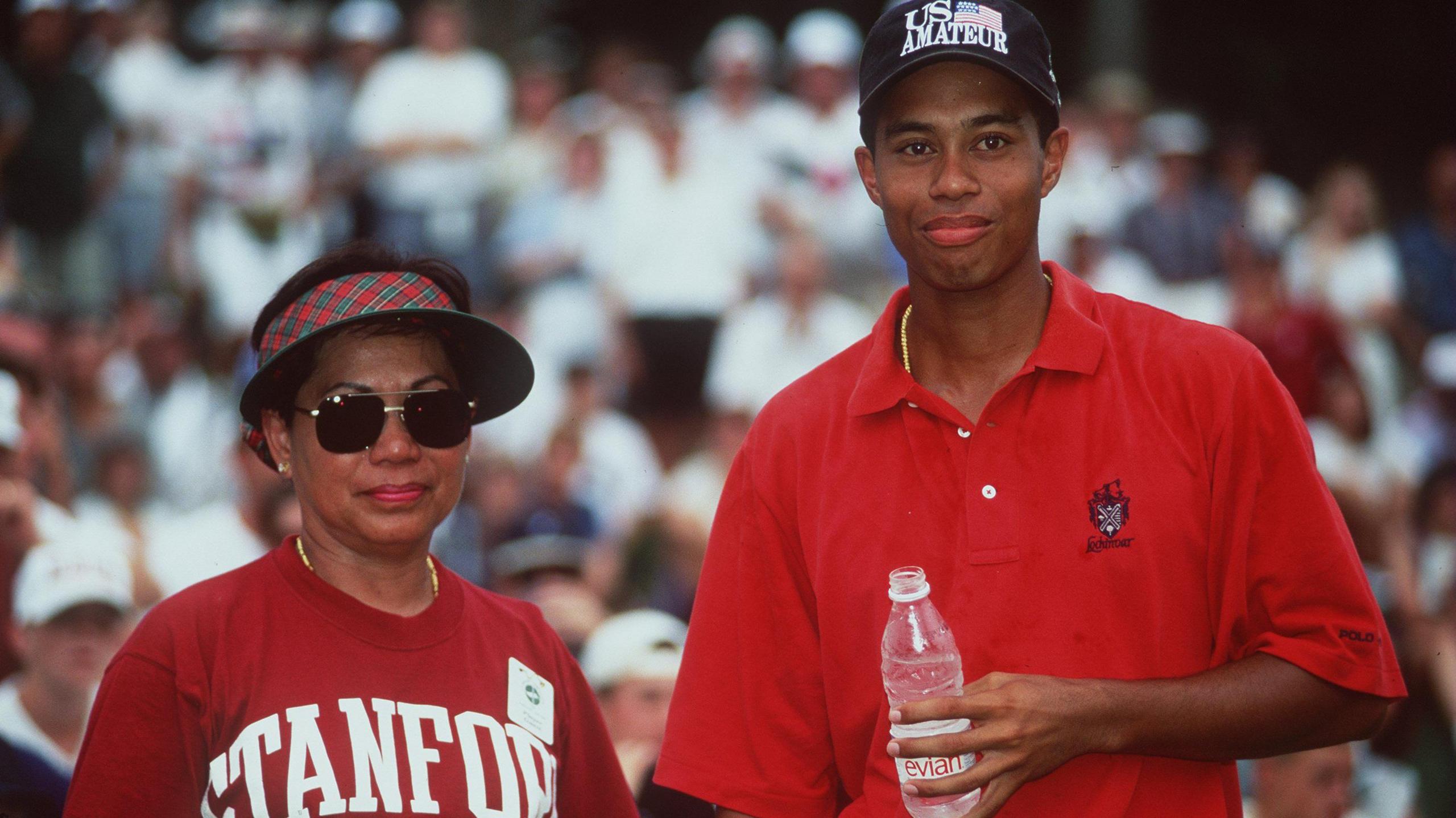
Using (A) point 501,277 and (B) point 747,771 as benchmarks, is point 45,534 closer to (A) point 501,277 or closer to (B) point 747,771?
(B) point 747,771

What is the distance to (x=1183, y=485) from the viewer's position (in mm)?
2945

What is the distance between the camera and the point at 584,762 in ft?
11.8

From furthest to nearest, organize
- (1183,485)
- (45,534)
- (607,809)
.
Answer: (45,534) → (607,809) → (1183,485)

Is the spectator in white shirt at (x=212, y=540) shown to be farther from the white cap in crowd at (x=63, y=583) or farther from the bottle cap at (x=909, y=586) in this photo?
the bottle cap at (x=909, y=586)

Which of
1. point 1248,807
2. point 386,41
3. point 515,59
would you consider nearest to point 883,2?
point 515,59

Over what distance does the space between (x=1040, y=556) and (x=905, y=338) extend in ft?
1.91

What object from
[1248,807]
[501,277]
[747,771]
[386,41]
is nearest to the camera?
[747,771]

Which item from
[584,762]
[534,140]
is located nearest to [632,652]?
[584,762]

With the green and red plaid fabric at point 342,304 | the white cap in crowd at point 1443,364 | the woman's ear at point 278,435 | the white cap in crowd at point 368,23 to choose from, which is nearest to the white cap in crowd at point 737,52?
the white cap in crowd at point 368,23

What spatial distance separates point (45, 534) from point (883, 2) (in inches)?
399

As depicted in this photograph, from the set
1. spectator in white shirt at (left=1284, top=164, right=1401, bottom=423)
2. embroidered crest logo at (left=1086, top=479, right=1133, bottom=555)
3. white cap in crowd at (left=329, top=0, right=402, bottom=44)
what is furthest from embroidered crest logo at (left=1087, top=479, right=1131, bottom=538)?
white cap in crowd at (left=329, top=0, right=402, bottom=44)

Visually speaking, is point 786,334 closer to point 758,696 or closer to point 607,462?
point 607,462

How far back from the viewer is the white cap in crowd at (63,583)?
19.5 ft

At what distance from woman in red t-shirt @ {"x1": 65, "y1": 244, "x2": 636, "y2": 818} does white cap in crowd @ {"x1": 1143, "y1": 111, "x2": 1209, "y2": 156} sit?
9.14 meters
